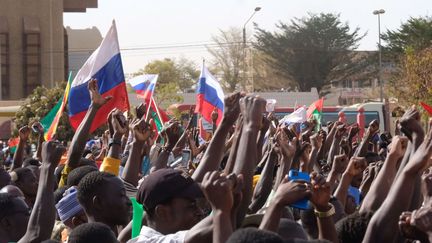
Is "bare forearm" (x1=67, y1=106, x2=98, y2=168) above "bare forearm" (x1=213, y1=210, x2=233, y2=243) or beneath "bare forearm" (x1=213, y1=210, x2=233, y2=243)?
above

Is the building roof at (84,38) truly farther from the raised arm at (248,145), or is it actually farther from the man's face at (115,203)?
the raised arm at (248,145)

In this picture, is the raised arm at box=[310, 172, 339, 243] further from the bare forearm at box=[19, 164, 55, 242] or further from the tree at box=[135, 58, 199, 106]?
the tree at box=[135, 58, 199, 106]

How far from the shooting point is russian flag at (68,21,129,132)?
409 inches

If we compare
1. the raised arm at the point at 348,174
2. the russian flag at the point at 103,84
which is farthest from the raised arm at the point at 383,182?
the russian flag at the point at 103,84

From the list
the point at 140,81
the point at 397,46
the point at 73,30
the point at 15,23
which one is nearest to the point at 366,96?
the point at 397,46

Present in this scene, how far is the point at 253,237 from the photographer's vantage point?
3.57 m

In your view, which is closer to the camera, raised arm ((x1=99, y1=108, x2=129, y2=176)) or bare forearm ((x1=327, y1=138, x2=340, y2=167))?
raised arm ((x1=99, y1=108, x2=129, y2=176))

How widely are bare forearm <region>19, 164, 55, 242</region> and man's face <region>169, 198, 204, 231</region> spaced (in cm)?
85

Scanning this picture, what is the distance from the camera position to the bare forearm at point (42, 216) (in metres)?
5.22

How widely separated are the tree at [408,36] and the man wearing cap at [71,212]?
4665 centimetres

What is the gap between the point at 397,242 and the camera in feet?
14.7

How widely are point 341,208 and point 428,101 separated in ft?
87.2

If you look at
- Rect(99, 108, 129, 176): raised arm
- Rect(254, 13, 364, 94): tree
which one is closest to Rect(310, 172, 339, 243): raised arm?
Rect(99, 108, 129, 176): raised arm

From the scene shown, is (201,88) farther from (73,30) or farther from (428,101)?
(73,30)
